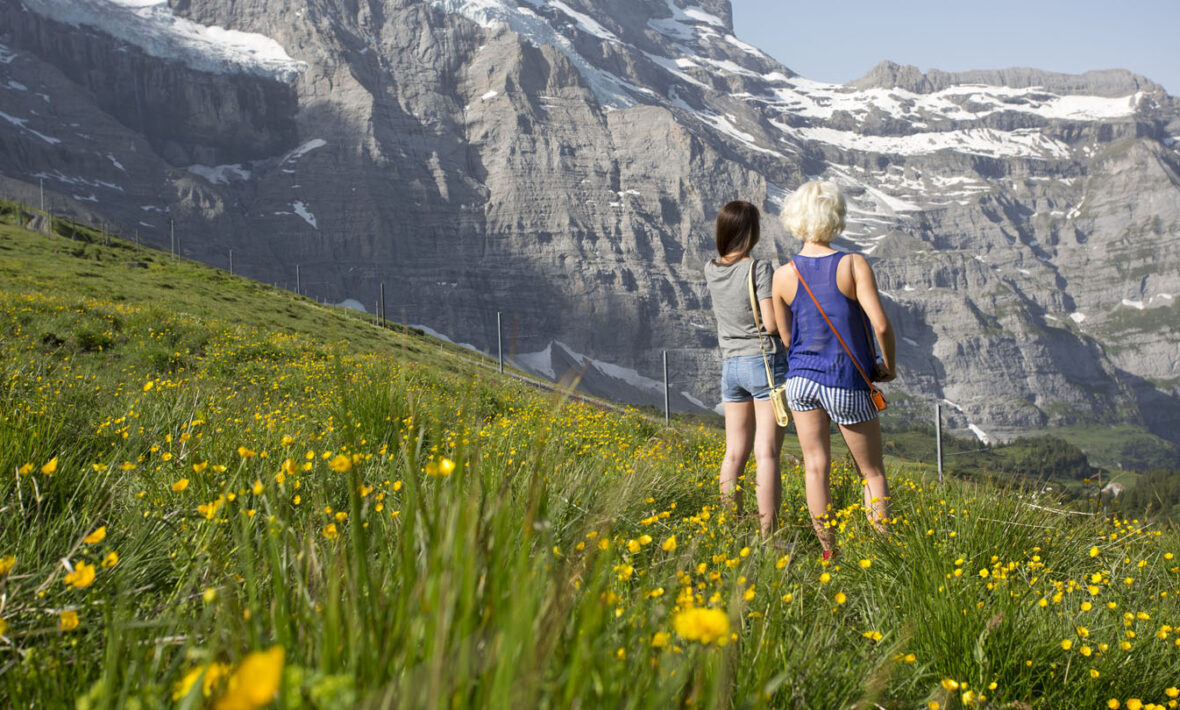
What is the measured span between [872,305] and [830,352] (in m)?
0.40

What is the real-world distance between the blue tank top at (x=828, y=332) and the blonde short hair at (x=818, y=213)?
16 cm

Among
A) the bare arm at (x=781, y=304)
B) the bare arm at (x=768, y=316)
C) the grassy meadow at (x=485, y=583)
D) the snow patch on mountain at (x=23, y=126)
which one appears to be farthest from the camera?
the snow patch on mountain at (x=23, y=126)

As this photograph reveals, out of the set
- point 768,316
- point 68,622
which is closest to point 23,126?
point 768,316

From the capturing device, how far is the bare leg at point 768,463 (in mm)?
4934

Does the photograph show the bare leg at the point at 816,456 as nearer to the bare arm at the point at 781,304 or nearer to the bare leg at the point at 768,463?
the bare leg at the point at 768,463

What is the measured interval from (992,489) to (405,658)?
4.75 m

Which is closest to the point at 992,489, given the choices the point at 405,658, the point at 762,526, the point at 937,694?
the point at 762,526

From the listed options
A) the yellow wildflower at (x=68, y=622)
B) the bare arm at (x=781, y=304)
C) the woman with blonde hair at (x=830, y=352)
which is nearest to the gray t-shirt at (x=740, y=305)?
the bare arm at (x=781, y=304)

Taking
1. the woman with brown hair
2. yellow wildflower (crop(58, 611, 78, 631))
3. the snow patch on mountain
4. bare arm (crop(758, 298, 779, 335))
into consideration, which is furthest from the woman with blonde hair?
the snow patch on mountain

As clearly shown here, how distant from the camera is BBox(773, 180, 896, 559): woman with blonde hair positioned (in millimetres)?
4676

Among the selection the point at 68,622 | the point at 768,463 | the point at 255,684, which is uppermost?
the point at 255,684

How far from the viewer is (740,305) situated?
18.0 ft

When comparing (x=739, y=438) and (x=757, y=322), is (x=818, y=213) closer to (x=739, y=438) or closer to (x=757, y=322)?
(x=757, y=322)

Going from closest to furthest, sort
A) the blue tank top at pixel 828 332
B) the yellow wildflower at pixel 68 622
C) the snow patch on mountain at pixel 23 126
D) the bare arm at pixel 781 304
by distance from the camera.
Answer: the yellow wildflower at pixel 68 622 → the blue tank top at pixel 828 332 → the bare arm at pixel 781 304 → the snow patch on mountain at pixel 23 126
